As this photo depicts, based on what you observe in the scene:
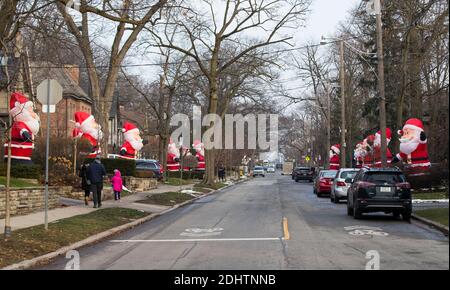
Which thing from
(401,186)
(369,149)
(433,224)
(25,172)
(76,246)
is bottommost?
(76,246)

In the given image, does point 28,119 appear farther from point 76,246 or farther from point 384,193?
point 384,193

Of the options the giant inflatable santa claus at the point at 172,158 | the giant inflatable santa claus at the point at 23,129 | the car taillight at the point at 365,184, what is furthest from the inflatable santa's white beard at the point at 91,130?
the giant inflatable santa claus at the point at 172,158

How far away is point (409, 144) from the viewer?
33.6 meters

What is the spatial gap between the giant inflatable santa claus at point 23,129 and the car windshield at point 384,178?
1493 centimetres

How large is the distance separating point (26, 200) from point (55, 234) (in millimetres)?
5815

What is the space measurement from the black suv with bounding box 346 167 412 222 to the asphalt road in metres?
0.41

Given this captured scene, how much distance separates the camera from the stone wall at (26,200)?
1818 centimetres

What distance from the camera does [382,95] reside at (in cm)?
2794

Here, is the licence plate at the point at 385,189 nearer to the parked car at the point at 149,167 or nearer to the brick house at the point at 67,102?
the parked car at the point at 149,167

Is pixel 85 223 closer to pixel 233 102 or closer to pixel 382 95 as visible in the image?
pixel 382 95

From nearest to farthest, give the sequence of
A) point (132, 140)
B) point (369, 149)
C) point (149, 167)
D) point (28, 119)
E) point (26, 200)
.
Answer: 1. point (26, 200)
2. point (28, 119)
3. point (132, 140)
4. point (149, 167)
5. point (369, 149)

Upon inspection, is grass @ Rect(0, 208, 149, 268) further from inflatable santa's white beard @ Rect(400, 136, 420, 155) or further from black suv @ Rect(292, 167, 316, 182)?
black suv @ Rect(292, 167, 316, 182)

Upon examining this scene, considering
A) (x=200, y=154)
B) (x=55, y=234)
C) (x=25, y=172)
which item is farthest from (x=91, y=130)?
(x=200, y=154)
